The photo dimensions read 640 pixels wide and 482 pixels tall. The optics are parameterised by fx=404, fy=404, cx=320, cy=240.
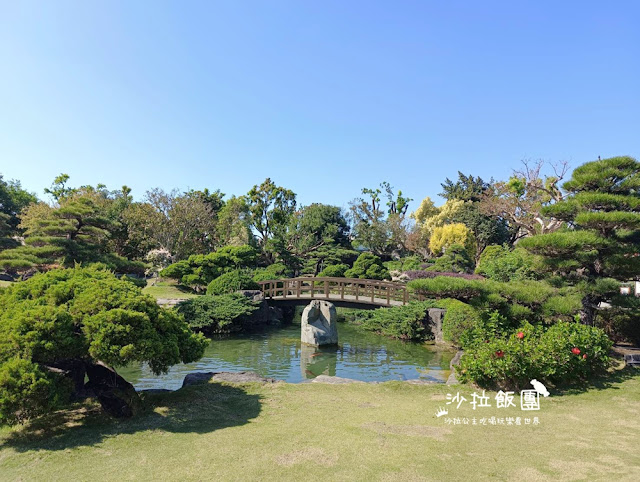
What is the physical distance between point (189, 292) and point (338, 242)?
13.1m

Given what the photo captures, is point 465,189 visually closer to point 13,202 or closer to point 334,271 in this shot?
point 334,271

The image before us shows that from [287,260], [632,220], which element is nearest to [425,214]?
[287,260]

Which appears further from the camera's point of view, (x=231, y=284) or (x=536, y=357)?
(x=231, y=284)

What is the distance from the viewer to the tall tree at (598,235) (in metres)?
8.34

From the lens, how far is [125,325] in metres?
5.64

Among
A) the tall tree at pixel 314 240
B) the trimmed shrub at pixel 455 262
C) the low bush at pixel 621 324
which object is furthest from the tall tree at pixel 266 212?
the low bush at pixel 621 324

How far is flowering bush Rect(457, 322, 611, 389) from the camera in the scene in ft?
23.2

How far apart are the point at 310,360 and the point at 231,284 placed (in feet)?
26.8

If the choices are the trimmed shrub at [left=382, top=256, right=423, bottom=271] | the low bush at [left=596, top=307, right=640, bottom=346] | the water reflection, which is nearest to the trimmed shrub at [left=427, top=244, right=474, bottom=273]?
the trimmed shrub at [left=382, top=256, right=423, bottom=271]

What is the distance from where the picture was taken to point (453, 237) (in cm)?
3509

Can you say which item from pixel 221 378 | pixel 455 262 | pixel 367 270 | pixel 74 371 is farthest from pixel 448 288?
pixel 455 262

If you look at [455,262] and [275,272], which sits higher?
[455,262]

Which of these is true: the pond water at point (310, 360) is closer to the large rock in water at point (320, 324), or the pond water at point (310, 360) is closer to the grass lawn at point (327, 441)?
the large rock in water at point (320, 324)

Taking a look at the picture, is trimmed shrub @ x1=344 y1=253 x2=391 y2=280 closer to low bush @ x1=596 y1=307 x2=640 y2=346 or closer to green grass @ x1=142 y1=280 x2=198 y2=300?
green grass @ x1=142 y1=280 x2=198 y2=300
